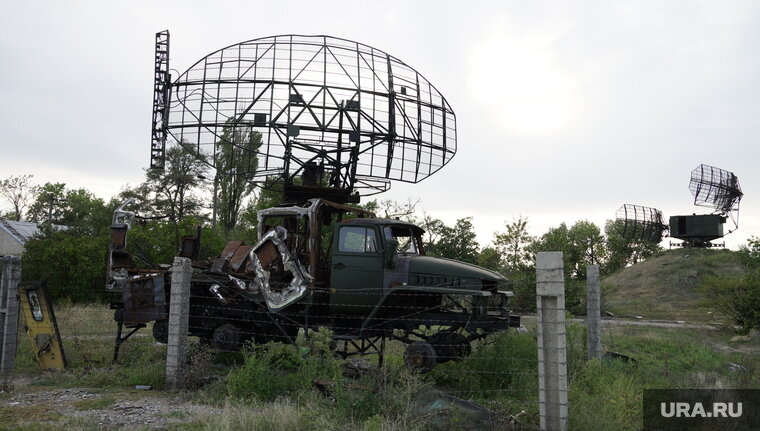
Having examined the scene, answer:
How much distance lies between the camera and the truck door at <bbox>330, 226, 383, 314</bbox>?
35.6ft

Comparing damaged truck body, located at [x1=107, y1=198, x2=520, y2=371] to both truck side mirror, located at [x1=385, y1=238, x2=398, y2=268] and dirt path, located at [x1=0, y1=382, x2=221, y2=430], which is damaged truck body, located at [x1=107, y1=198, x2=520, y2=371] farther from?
dirt path, located at [x1=0, y1=382, x2=221, y2=430]

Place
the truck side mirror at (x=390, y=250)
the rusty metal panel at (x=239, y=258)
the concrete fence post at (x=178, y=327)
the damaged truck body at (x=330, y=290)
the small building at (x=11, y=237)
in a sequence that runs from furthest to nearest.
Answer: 1. the small building at (x=11, y=237)
2. the rusty metal panel at (x=239, y=258)
3. the truck side mirror at (x=390, y=250)
4. the damaged truck body at (x=330, y=290)
5. the concrete fence post at (x=178, y=327)

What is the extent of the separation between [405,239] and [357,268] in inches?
60.5

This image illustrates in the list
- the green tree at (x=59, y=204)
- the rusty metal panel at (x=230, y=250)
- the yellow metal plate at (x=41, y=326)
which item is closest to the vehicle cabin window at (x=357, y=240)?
the rusty metal panel at (x=230, y=250)

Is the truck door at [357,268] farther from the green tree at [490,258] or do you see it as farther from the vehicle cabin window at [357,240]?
the green tree at [490,258]

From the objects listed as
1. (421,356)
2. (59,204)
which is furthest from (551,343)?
(59,204)

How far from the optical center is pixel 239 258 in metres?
12.4

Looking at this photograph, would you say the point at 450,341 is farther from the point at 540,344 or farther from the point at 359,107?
the point at 359,107

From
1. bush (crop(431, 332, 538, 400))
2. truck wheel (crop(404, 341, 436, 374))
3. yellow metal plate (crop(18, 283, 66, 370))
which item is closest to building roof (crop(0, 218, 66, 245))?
yellow metal plate (crop(18, 283, 66, 370))

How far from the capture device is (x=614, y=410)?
7.02 meters

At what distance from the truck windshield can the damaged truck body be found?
0.02 meters

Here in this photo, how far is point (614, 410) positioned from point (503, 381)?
7.54ft

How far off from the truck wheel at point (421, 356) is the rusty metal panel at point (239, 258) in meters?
4.15

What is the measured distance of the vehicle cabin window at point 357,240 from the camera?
11000 millimetres
